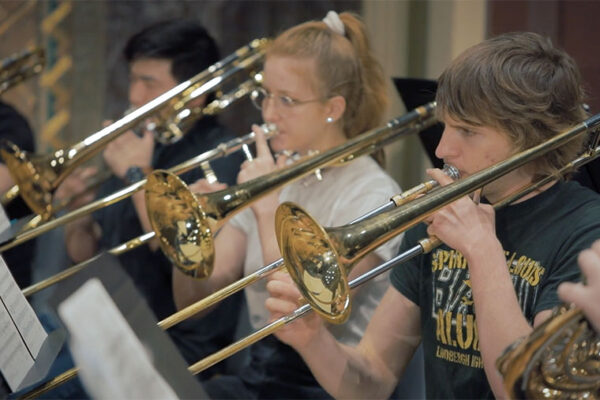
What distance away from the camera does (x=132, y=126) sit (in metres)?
2.39

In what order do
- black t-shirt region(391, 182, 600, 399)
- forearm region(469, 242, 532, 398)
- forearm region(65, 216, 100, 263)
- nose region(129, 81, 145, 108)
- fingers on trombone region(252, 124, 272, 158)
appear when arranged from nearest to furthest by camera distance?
forearm region(469, 242, 532, 398) < black t-shirt region(391, 182, 600, 399) < fingers on trombone region(252, 124, 272, 158) < nose region(129, 81, 145, 108) < forearm region(65, 216, 100, 263)

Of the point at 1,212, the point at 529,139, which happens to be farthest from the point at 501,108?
the point at 1,212

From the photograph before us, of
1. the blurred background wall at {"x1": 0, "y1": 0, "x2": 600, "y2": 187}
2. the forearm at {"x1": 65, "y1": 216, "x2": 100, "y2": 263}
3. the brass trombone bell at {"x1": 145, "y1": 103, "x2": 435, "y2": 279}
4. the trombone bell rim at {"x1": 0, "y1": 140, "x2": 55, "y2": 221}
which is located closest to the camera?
the brass trombone bell at {"x1": 145, "y1": 103, "x2": 435, "y2": 279}

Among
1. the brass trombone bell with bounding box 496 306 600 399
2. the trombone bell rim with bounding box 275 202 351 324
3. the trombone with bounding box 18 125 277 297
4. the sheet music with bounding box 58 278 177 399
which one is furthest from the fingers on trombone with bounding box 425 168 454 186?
the trombone with bounding box 18 125 277 297

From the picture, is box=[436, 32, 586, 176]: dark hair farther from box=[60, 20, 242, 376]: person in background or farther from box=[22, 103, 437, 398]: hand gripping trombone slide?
box=[60, 20, 242, 376]: person in background

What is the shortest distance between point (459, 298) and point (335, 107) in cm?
73

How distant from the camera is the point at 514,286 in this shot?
57.2 inches

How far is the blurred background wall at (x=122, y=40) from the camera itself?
122 inches

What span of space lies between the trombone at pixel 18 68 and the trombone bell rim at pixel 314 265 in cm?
173

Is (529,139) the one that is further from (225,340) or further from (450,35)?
(450,35)

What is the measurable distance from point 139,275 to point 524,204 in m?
1.35

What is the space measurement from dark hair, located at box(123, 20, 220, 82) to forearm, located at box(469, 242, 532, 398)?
5.03ft

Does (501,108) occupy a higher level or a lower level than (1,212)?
lower

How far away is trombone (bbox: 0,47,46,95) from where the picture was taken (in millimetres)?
2932
